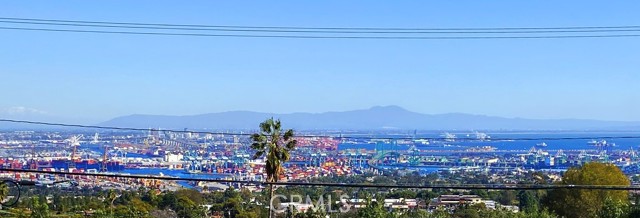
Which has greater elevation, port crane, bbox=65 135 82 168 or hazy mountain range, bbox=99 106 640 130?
hazy mountain range, bbox=99 106 640 130

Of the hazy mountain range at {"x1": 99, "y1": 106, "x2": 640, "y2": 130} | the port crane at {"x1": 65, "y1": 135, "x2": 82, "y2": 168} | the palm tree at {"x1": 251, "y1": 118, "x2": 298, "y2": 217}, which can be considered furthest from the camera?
the hazy mountain range at {"x1": 99, "y1": 106, "x2": 640, "y2": 130}

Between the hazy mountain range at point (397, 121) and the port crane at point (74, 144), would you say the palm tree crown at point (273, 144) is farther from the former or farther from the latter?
the hazy mountain range at point (397, 121)

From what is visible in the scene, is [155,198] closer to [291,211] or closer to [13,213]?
[13,213]

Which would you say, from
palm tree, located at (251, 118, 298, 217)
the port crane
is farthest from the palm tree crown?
the port crane

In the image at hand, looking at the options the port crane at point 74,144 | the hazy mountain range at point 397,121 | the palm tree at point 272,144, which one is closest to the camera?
the palm tree at point 272,144

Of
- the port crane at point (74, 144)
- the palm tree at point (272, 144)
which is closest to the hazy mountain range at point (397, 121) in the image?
the port crane at point (74, 144)

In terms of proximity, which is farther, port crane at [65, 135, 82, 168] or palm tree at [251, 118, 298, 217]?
port crane at [65, 135, 82, 168]

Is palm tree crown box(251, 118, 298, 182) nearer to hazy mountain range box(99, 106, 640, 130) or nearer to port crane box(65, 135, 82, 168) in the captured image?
port crane box(65, 135, 82, 168)

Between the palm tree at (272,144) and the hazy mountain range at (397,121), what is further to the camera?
the hazy mountain range at (397,121)

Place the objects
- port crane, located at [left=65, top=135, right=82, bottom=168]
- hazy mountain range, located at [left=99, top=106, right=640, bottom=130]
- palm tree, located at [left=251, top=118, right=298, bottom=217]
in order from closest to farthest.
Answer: palm tree, located at [left=251, top=118, right=298, bottom=217], port crane, located at [left=65, top=135, right=82, bottom=168], hazy mountain range, located at [left=99, top=106, right=640, bottom=130]
